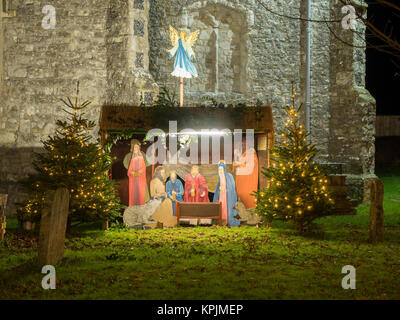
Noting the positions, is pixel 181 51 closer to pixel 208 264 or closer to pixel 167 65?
pixel 167 65

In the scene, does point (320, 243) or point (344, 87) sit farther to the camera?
point (344, 87)

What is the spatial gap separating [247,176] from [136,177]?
2.54 meters

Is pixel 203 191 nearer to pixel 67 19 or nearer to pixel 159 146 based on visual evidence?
pixel 159 146

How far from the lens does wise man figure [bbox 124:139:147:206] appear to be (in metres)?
10.5

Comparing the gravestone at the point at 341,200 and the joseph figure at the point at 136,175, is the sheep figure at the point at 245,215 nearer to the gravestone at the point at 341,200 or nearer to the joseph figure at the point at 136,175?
the joseph figure at the point at 136,175

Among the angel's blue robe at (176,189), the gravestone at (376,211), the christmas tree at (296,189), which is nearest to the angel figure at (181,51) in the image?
the angel's blue robe at (176,189)

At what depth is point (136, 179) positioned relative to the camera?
34.3 ft

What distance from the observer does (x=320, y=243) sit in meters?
8.49

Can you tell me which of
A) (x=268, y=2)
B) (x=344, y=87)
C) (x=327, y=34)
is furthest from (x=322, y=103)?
(x=268, y=2)

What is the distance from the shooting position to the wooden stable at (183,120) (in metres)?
10.0

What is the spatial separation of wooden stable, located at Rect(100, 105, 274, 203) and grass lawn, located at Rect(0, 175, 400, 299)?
186 centimetres

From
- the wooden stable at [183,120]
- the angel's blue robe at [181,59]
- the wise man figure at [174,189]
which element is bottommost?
the wise man figure at [174,189]

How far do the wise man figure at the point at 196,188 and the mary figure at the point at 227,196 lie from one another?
0.28 meters

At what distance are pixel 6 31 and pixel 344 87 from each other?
10.7 m
